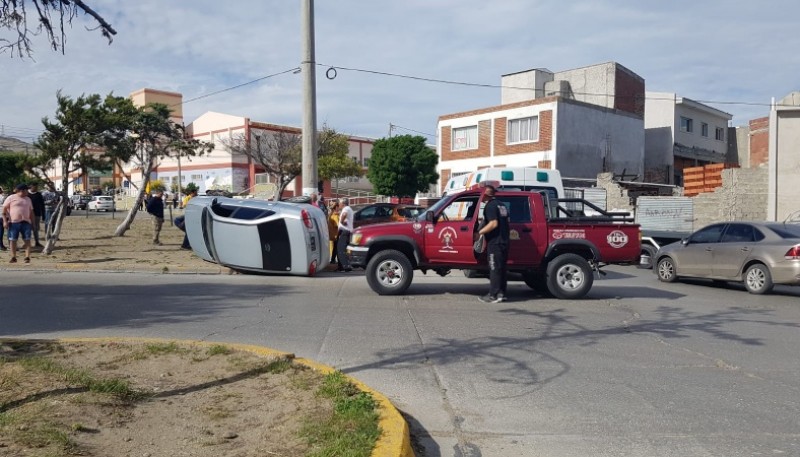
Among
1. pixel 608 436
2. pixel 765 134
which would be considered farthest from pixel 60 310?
pixel 765 134

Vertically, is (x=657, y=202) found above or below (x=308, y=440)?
above

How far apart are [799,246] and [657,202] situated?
8161mm

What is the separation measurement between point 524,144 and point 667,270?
22.0 m

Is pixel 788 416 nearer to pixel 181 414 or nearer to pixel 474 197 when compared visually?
pixel 181 414

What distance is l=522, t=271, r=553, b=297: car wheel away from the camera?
1240 cm

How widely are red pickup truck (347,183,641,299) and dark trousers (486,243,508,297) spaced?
2.20ft

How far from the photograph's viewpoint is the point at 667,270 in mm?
15266

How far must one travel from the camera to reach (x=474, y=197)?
11930 millimetres

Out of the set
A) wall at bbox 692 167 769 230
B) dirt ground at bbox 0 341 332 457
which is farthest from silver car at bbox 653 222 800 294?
dirt ground at bbox 0 341 332 457

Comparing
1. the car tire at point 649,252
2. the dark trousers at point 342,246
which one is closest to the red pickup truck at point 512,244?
the dark trousers at point 342,246

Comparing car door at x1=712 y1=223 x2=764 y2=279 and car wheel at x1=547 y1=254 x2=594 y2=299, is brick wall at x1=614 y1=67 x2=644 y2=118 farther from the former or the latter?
car wheel at x1=547 y1=254 x2=594 y2=299

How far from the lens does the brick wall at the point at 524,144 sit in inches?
1378

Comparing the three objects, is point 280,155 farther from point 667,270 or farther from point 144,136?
point 667,270

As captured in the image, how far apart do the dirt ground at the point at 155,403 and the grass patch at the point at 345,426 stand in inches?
3.5
